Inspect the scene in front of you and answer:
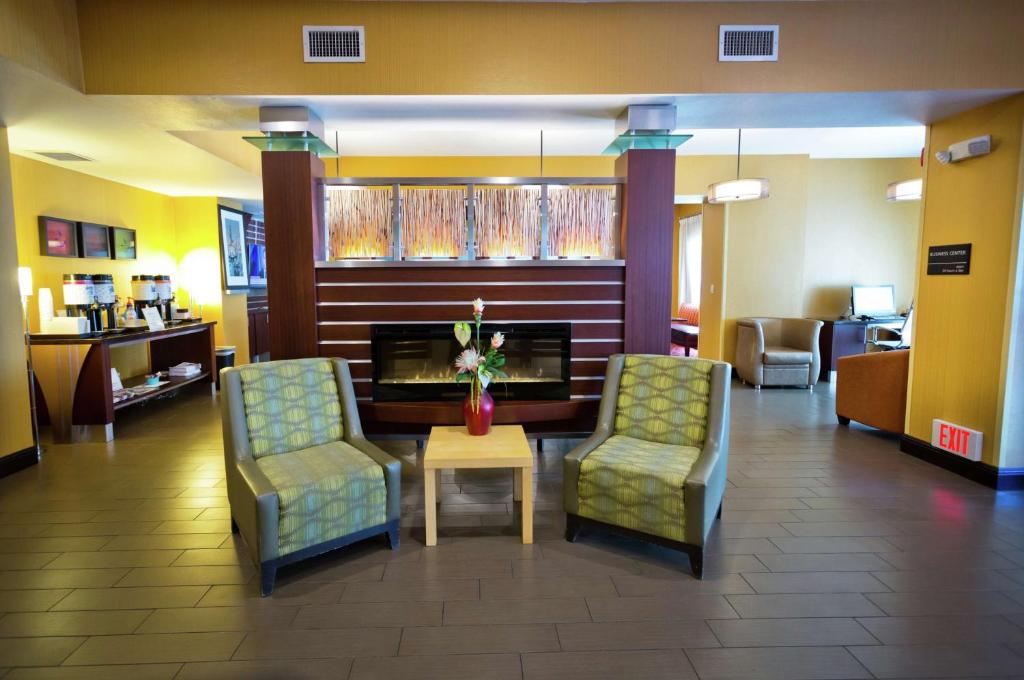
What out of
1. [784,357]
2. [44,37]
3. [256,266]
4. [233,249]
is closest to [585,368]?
[784,357]

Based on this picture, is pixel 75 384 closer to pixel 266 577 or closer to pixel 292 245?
pixel 292 245

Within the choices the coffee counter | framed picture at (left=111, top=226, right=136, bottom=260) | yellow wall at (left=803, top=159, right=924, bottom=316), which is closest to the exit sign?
yellow wall at (left=803, top=159, right=924, bottom=316)

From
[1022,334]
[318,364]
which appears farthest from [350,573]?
[1022,334]

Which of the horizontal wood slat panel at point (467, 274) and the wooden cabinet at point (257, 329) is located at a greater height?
the horizontal wood slat panel at point (467, 274)

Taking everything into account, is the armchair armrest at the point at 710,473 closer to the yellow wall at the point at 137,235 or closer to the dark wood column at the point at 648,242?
the dark wood column at the point at 648,242

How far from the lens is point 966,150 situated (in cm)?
396

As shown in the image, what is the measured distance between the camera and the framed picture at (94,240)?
5906 millimetres

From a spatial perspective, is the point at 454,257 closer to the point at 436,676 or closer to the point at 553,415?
the point at 553,415

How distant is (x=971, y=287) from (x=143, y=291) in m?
7.77

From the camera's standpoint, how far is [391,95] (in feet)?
12.2

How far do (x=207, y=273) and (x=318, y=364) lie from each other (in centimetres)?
542

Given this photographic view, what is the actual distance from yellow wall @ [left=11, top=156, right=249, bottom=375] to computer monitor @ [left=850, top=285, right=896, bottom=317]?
9.05 m

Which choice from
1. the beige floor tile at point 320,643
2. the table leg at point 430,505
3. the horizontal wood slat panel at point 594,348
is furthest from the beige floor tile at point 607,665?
the horizontal wood slat panel at point 594,348

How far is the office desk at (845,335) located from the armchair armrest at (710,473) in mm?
5380
